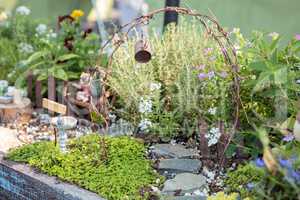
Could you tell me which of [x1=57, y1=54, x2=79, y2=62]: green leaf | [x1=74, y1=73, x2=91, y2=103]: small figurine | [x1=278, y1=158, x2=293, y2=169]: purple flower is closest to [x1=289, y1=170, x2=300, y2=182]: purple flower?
→ [x1=278, y1=158, x2=293, y2=169]: purple flower

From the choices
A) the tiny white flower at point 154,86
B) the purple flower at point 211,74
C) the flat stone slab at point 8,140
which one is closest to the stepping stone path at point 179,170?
the tiny white flower at point 154,86

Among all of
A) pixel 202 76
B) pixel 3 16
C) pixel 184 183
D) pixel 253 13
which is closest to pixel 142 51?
pixel 202 76

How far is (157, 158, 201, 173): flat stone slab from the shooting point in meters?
3.37

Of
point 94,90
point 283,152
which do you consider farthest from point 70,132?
point 283,152

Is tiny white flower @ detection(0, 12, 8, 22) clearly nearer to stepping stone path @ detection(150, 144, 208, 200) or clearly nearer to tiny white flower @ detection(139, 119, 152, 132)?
tiny white flower @ detection(139, 119, 152, 132)

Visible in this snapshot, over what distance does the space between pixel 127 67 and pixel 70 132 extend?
0.64 meters

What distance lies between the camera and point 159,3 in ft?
17.9

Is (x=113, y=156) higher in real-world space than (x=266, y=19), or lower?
lower

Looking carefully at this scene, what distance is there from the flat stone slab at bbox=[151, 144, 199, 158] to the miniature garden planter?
25.3 inches

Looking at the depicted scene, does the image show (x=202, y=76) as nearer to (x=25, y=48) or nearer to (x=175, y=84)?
(x=175, y=84)

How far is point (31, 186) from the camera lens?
10.9 feet

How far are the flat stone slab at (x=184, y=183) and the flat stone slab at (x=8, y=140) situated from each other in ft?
3.98

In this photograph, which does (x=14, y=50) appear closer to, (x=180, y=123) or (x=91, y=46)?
(x=91, y=46)

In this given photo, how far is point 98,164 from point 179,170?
50cm
